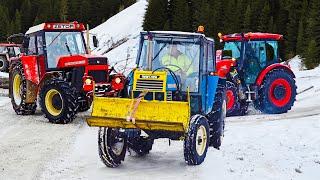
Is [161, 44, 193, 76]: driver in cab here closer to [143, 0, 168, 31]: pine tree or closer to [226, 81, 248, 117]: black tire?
[226, 81, 248, 117]: black tire

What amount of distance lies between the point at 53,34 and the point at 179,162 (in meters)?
7.55

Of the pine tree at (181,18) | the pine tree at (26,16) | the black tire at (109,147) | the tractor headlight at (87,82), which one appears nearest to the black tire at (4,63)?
the tractor headlight at (87,82)

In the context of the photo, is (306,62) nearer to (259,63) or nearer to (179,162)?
(259,63)

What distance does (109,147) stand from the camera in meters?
9.15

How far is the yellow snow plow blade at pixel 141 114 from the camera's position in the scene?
8555 millimetres

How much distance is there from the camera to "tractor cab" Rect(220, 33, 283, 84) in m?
16.8

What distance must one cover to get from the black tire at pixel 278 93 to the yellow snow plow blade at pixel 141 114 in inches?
322

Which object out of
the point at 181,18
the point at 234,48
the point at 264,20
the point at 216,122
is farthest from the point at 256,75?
the point at 181,18

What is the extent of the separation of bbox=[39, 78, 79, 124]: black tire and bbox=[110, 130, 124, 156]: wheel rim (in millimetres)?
4607

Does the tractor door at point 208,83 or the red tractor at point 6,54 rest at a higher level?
the tractor door at point 208,83

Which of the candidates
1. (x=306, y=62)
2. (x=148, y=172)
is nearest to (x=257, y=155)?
(x=148, y=172)

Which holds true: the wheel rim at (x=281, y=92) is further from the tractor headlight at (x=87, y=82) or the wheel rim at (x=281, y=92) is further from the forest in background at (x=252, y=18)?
the forest in background at (x=252, y=18)

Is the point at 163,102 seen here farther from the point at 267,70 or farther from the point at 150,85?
the point at 267,70

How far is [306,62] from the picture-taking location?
1500 inches
